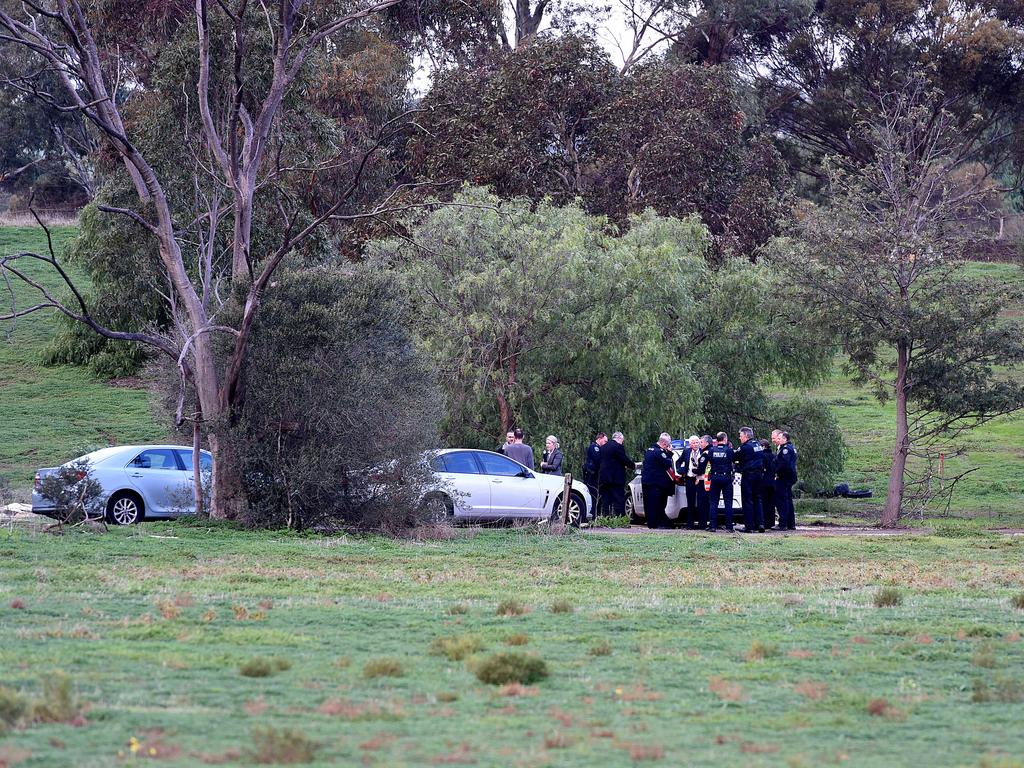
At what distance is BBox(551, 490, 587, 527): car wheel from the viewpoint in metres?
23.8

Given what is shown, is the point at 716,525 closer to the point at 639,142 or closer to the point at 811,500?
the point at 811,500

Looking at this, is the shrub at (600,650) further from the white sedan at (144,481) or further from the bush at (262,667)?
the white sedan at (144,481)

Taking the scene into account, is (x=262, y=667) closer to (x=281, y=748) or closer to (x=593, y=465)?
(x=281, y=748)

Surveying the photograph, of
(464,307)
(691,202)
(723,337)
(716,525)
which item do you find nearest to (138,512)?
(464,307)

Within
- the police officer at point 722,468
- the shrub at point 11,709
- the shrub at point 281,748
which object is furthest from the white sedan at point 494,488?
the shrub at point 281,748

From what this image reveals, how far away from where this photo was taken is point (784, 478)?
24.5 meters

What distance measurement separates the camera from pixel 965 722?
7555mm

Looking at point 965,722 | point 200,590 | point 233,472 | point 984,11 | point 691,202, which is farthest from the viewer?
point 984,11

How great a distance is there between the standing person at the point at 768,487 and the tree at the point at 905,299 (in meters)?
2.29

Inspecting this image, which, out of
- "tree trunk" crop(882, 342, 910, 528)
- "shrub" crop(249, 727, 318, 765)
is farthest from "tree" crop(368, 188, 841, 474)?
"shrub" crop(249, 727, 318, 765)

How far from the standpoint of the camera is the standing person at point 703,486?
24203mm

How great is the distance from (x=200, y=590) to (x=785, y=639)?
5.67m

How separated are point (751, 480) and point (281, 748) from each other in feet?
61.9

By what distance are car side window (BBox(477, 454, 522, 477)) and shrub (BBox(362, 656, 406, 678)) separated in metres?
14.3
